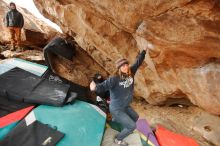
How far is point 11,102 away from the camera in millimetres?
5988

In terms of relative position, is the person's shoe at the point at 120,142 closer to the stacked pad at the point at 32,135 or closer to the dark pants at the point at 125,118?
the dark pants at the point at 125,118

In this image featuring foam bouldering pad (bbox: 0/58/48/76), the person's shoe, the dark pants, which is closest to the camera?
the dark pants

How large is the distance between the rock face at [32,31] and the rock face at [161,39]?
2.13 meters

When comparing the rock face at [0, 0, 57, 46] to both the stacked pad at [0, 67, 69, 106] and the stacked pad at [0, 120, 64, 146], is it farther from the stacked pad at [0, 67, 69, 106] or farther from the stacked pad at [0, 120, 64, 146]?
the stacked pad at [0, 120, 64, 146]

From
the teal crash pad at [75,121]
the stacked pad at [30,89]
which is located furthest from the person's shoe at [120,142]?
the stacked pad at [30,89]

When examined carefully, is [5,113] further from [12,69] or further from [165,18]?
[165,18]

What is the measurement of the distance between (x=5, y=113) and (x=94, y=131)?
1.85 m

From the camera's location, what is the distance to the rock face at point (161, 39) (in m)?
4.39

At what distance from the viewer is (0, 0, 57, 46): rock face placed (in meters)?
10.8

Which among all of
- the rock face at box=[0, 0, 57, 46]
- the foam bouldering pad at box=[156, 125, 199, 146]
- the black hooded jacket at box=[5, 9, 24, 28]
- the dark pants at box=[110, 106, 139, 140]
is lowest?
the foam bouldering pad at box=[156, 125, 199, 146]

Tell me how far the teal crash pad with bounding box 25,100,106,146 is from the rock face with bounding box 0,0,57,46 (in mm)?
5535

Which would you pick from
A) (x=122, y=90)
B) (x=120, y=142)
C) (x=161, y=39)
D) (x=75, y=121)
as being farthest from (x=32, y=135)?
(x=161, y=39)

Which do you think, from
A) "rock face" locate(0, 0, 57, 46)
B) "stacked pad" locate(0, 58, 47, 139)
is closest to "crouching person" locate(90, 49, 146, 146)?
"stacked pad" locate(0, 58, 47, 139)

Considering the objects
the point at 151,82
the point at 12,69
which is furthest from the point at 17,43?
the point at 151,82
